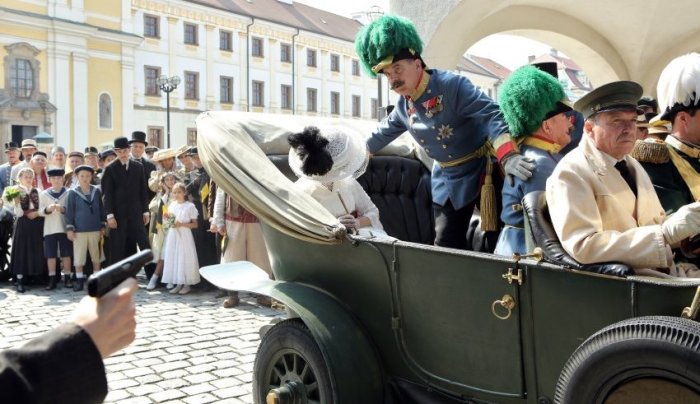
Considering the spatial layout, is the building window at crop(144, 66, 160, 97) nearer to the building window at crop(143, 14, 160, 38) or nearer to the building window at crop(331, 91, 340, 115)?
the building window at crop(143, 14, 160, 38)

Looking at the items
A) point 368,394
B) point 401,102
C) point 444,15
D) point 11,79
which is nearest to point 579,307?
point 368,394

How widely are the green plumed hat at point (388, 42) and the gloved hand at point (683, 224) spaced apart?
5.90 ft

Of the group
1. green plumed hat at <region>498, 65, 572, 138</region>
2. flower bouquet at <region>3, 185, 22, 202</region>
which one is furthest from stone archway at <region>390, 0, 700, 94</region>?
flower bouquet at <region>3, 185, 22, 202</region>

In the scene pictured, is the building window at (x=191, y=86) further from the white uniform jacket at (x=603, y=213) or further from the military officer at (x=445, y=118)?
the white uniform jacket at (x=603, y=213)

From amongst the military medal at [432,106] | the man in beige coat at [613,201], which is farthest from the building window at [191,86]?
the man in beige coat at [613,201]

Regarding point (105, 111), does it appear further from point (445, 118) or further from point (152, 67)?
point (445, 118)

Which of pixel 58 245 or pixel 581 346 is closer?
pixel 581 346

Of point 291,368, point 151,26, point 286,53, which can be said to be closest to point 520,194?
point 291,368

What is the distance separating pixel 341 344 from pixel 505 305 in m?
0.80

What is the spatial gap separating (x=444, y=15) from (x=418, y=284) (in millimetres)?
4625

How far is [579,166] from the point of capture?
2516 millimetres

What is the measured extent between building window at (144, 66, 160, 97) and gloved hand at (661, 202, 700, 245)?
4034 cm

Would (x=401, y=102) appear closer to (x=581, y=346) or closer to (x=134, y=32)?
(x=581, y=346)

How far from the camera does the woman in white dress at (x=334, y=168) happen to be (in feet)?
12.1
